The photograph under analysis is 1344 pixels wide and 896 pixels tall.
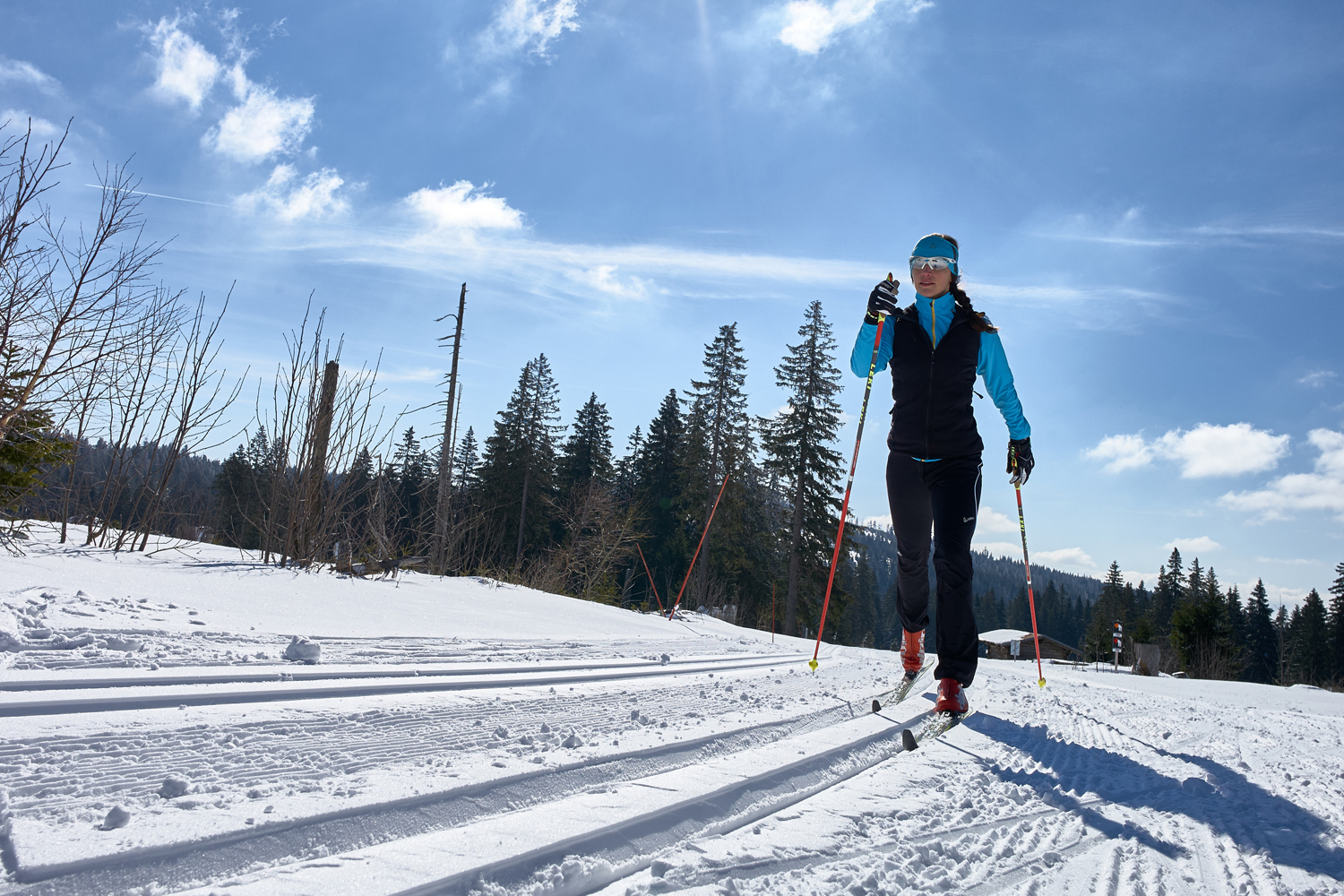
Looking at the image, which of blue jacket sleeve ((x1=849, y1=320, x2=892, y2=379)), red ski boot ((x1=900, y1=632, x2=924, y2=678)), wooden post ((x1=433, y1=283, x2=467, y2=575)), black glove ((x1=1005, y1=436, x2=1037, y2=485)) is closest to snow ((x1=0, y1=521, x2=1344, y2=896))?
red ski boot ((x1=900, y1=632, x2=924, y2=678))

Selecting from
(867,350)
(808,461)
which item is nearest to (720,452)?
(808,461)

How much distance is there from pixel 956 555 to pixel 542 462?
39843 mm

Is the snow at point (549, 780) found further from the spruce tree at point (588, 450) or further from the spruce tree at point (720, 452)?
the spruce tree at point (588, 450)

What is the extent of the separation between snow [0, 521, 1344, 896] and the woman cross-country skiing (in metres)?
0.44

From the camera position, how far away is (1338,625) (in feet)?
179

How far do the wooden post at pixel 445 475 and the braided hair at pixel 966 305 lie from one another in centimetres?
840

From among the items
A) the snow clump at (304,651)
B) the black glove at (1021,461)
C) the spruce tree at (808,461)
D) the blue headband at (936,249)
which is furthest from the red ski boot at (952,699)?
the spruce tree at (808,461)

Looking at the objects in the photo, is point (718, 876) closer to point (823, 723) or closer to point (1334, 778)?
point (823, 723)

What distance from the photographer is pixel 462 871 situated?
106cm

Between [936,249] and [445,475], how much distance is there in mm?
11270

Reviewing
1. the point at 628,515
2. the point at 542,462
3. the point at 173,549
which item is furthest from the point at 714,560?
the point at 173,549

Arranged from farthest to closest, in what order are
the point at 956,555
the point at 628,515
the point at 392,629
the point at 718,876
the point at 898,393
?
the point at 628,515 < the point at 392,629 < the point at 898,393 < the point at 956,555 < the point at 718,876

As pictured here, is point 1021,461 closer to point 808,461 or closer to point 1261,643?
point 808,461

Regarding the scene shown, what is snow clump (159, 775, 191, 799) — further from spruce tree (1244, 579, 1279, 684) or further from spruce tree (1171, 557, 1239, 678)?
spruce tree (1244, 579, 1279, 684)
